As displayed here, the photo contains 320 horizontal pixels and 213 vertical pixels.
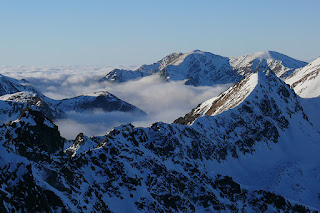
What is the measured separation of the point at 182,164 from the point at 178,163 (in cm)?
134

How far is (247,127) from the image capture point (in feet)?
538

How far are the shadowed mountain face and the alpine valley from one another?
0.86ft

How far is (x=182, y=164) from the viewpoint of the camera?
12281cm

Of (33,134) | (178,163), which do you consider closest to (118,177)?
(33,134)

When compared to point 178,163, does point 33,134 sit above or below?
above

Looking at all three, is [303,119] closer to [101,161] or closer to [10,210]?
[101,161]

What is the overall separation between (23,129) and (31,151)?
17.7 ft

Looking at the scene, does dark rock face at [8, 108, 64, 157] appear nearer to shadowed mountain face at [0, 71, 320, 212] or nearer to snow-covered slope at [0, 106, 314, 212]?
snow-covered slope at [0, 106, 314, 212]

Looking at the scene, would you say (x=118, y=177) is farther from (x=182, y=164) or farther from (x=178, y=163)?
(x=182, y=164)

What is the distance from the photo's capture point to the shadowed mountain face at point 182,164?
2968 inches

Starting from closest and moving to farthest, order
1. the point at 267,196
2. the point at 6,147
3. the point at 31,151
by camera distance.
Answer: the point at 6,147
the point at 31,151
the point at 267,196

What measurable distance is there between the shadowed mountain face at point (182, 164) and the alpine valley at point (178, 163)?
0.26 metres

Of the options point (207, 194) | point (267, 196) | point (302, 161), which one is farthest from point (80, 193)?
point (302, 161)

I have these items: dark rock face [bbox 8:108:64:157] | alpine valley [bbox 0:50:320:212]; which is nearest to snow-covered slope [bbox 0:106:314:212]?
dark rock face [bbox 8:108:64:157]
